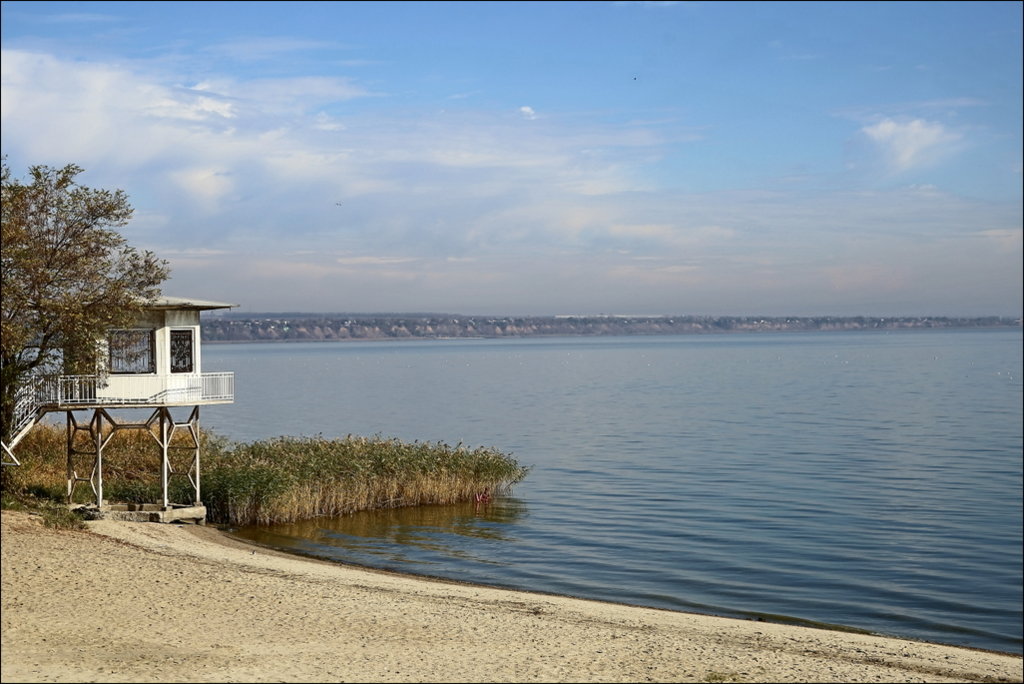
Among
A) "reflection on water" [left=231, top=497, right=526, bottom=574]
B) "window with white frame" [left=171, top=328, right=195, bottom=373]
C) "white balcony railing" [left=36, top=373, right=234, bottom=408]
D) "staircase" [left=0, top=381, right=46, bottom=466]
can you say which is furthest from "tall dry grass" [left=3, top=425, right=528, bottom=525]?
"window with white frame" [left=171, top=328, right=195, bottom=373]

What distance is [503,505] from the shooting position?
41.5m

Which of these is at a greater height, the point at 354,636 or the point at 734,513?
the point at 354,636

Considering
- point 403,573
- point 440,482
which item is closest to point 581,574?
point 403,573

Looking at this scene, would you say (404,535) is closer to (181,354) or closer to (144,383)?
(181,354)

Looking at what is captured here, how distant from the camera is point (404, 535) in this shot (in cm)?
3491

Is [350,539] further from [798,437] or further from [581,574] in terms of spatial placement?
[798,437]

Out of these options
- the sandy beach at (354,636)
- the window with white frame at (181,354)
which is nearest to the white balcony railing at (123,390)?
the window with white frame at (181,354)

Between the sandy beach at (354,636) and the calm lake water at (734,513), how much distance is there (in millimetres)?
4380

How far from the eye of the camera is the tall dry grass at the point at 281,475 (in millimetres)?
35500

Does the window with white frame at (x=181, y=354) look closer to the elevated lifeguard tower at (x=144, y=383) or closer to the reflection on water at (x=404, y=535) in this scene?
the elevated lifeguard tower at (x=144, y=383)

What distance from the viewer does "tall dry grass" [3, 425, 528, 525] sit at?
3550 centimetres

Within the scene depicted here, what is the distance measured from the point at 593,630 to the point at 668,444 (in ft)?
154

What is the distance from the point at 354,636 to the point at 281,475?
18.9 metres

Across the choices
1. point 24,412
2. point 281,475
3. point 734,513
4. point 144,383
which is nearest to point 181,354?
point 144,383
